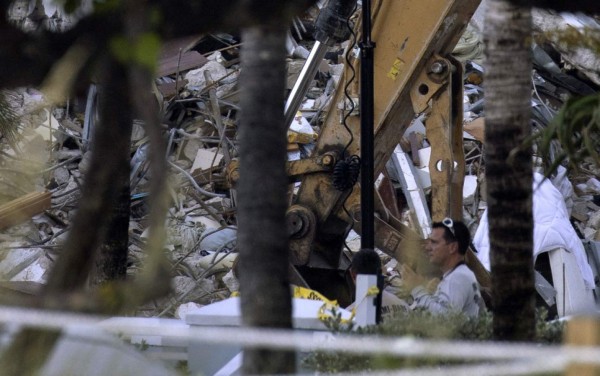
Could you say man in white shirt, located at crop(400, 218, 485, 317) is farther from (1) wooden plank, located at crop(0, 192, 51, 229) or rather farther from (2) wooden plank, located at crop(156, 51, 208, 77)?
(2) wooden plank, located at crop(156, 51, 208, 77)

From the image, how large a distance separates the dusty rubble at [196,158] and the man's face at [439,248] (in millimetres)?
3137

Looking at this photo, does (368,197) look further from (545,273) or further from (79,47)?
(79,47)

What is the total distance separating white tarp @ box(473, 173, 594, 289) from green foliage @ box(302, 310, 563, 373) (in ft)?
14.6

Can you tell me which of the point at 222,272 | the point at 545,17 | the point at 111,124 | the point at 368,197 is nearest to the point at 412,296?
the point at 368,197

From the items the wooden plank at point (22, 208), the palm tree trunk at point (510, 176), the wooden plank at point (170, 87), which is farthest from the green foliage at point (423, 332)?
the wooden plank at point (170, 87)

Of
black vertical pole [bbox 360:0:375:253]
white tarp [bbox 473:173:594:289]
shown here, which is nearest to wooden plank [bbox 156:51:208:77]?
white tarp [bbox 473:173:594:289]

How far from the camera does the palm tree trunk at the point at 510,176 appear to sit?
5316 millimetres

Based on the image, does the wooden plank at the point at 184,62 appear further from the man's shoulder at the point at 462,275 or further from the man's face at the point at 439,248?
the man's shoulder at the point at 462,275

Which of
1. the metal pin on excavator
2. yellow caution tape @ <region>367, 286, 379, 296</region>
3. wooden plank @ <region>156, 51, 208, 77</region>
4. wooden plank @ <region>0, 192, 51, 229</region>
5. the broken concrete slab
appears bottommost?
yellow caution tape @ <region>367, 286, 379, 296</region>

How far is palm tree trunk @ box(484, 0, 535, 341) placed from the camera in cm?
532

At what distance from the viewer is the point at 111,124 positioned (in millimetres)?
3490

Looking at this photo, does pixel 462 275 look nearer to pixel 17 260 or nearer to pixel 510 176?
pixel 510 176

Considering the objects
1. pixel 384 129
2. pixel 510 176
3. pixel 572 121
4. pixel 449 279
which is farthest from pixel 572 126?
pixel 384 129

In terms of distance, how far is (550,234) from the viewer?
1096cm
